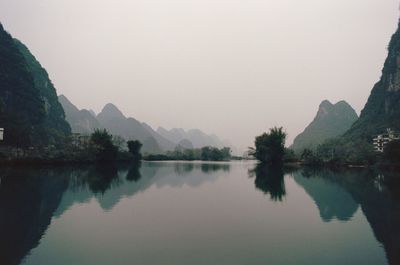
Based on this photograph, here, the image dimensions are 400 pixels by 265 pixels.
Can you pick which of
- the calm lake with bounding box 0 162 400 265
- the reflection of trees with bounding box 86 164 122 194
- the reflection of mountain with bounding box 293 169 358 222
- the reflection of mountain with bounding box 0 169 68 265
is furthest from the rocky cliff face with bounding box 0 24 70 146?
the reflection of mountain with bounding box 293 169 358 222

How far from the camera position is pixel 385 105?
551 feet

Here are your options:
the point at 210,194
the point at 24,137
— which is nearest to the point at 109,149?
the point at 24,137

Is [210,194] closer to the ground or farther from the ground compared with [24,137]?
closer to the ground

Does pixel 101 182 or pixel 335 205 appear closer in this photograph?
pixel 335 205

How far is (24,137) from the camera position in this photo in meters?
104

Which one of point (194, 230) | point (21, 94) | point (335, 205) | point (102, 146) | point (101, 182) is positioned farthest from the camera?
point (21, 94)

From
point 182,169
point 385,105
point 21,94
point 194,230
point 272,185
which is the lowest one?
point 194,230

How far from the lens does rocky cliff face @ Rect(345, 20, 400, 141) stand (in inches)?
5832

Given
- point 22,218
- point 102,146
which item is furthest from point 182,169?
point 22,218

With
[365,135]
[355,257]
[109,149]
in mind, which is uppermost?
[365,135]

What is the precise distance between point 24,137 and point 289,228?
10505 cm

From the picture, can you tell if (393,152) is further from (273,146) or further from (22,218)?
(22,218)

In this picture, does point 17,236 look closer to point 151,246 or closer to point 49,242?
point 49,242

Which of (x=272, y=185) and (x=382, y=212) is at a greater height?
(x=272, y=185)
